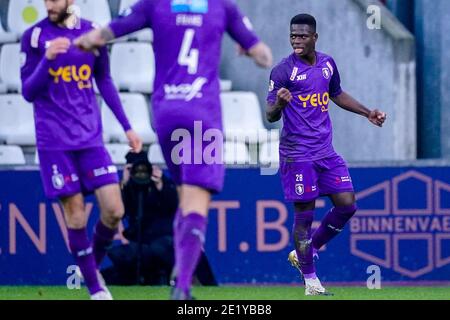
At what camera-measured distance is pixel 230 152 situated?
14.0m

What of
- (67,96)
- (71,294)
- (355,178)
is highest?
(67,96)

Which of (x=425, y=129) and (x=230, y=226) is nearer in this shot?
(x=230, y=226)

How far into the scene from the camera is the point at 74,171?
9109mm

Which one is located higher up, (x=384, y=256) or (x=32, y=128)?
(x=32, y=128)

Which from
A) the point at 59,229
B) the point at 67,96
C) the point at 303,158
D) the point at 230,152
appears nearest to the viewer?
the point at 67,96

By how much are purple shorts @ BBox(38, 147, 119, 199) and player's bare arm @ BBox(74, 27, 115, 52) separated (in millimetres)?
1329

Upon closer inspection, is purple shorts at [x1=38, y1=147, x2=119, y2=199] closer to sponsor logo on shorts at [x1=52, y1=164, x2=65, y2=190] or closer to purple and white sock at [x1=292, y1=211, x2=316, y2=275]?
sponsor logo on shorts at [x1=52, y1=164, x2=65, y2=190]

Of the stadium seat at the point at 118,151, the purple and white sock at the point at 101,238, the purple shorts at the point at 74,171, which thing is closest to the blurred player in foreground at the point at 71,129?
the purple shorts at the point at 74,171

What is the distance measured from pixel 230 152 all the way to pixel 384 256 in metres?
2.17

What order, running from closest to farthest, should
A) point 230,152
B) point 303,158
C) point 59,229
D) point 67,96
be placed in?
point 67,96, point 303,158, point 59,229, point 230,152

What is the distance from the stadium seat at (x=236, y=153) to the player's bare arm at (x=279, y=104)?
12.4ft

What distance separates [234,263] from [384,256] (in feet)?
4.67

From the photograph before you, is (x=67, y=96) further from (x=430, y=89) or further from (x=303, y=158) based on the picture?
(x=430, y=89)

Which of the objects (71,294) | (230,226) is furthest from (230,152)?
(71,294)
